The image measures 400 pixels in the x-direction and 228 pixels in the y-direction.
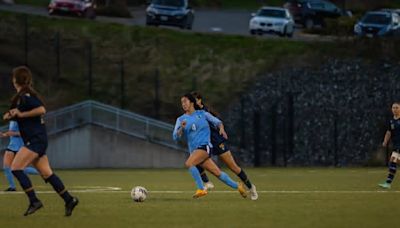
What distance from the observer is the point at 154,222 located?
21484 millimetres

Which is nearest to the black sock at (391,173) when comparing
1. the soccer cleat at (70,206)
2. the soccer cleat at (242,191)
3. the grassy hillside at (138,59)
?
the soccer cleat at (242,191)

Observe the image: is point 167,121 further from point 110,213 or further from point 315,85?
point 110,213

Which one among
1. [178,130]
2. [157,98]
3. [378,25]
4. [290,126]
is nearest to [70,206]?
[178,130]

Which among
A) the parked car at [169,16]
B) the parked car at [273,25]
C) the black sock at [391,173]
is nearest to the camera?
the black sock at [391,173]

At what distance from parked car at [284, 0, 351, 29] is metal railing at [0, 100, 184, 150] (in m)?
31.3

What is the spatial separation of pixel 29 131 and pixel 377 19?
52.4m

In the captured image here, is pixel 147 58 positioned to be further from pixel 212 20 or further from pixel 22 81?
pixel 22 81

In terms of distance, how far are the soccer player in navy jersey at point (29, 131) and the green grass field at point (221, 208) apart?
1.47 feet

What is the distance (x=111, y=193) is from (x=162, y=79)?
32279mm

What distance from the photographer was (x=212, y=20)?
86.7 meters

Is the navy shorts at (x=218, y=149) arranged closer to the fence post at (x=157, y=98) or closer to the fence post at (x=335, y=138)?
the fence post at (x=335, y=138)

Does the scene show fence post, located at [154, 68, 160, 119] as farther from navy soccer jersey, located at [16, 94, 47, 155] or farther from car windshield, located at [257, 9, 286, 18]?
navy soccer jersey, located at [16, 94, 47, 155]

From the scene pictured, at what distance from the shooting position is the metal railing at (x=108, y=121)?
52.6 metres

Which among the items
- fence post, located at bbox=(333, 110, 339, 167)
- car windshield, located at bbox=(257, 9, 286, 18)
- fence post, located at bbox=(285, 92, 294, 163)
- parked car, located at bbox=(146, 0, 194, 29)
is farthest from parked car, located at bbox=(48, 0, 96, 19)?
fence post, located at bbox=(333, 110, 339, 167)
